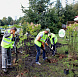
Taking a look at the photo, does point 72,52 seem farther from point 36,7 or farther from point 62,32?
point 36,7

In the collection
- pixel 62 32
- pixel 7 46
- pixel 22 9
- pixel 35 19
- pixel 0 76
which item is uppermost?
pixel 22 9

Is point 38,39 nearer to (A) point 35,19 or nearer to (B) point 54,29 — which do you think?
(A) point 35,19

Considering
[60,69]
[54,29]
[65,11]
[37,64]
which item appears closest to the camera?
[60,69]

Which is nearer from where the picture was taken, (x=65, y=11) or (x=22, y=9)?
(x=22, y=9)

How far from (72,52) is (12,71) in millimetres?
2792

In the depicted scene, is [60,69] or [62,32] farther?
[62,32]

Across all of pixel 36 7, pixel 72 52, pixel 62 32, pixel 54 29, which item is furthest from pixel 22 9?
pixel 72 52

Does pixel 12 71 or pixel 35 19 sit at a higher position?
pixel 35 19

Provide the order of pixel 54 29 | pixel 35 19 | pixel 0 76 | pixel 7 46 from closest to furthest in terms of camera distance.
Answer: pixel 0 76
pixel 7 46
pixel 35 19
pixel 54 29

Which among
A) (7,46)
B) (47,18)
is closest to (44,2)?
(47,18)

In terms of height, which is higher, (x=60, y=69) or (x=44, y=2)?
(x=44, y=2)

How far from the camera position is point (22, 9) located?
15852mm

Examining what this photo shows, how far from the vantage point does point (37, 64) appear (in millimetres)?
4223

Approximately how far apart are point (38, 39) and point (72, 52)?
189cm
